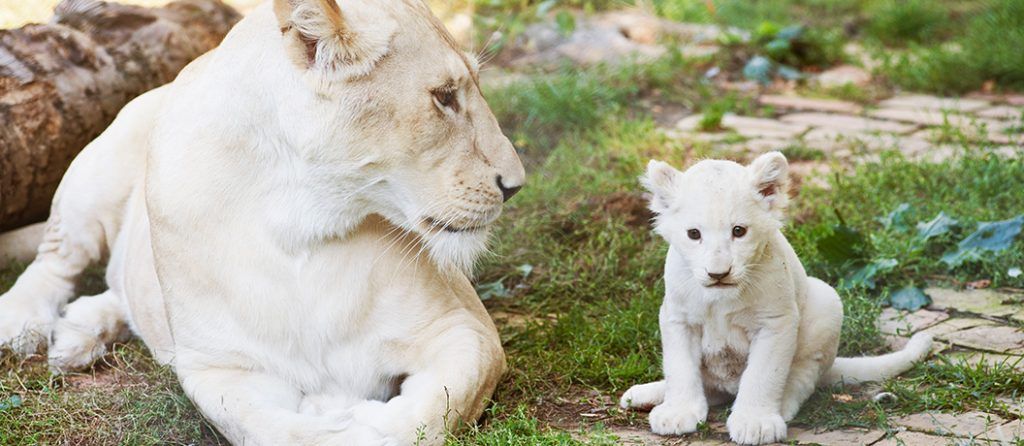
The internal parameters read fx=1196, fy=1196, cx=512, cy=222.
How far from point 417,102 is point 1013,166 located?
11.5ft

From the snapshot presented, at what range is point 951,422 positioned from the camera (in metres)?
3.32

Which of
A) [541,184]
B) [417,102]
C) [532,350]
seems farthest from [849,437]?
[541,184]

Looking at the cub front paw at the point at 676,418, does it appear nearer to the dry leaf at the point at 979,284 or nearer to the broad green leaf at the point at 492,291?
the broad green leaf at the point at 492,291

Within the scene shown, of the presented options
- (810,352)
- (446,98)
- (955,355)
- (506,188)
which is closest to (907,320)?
(955,355)

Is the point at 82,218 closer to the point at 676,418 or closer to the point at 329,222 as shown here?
the point at 329,222

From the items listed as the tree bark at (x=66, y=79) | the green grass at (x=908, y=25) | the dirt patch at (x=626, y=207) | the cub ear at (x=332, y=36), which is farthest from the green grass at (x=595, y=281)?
the green grass at (x=908, y=25)

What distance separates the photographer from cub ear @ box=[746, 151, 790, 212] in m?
3.30

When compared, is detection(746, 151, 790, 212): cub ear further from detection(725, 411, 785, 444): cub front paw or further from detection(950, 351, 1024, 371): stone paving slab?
detection(950, 351, 1024, 371): stone paving slab

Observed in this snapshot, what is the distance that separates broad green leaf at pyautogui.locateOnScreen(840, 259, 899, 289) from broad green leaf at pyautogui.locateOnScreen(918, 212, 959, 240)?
30cm

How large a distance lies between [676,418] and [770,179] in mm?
719

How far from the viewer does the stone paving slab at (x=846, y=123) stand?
679 cm

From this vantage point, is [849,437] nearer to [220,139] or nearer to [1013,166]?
[220,139]

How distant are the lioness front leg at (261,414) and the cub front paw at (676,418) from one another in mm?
761

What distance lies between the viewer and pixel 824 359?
11.6ft
